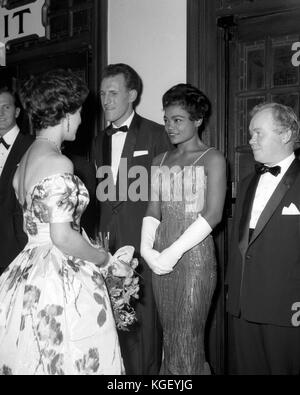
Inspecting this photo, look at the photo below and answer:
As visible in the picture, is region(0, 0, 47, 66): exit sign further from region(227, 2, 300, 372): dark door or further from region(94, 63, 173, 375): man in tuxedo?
region(227, 2, 300, 372): dark door

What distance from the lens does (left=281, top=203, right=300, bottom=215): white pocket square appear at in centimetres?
226

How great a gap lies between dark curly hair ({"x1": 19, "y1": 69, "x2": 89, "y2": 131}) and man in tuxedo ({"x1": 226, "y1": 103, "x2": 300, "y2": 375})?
908mm

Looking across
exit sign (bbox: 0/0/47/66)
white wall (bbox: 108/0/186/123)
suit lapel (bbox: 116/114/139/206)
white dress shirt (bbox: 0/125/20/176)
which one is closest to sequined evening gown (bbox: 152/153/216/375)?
suit lapel (bbox: 116/114/139/206)

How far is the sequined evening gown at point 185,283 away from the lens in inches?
104

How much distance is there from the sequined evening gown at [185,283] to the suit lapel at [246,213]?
0.98 feet

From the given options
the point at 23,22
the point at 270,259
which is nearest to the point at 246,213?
the point at 270,259

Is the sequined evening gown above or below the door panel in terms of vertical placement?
below

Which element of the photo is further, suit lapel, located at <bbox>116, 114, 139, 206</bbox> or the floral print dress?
suit lapel, located at <bbox>116, 114, 139, 206</bbox>

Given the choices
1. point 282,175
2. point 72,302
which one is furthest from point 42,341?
point 282,175

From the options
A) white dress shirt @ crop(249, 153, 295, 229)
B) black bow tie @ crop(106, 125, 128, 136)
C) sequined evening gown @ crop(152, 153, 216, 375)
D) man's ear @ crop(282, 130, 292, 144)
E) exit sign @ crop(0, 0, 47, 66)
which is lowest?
sequined evening gown @ crop(152, 153, 216, 375)

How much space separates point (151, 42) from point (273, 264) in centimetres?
193

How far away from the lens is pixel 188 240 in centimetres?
260

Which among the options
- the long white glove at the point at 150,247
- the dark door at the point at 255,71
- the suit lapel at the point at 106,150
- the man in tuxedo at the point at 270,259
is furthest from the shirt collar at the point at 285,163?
the suit lapel at the point at 106,150

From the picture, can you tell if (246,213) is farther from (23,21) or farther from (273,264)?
(23,21)
